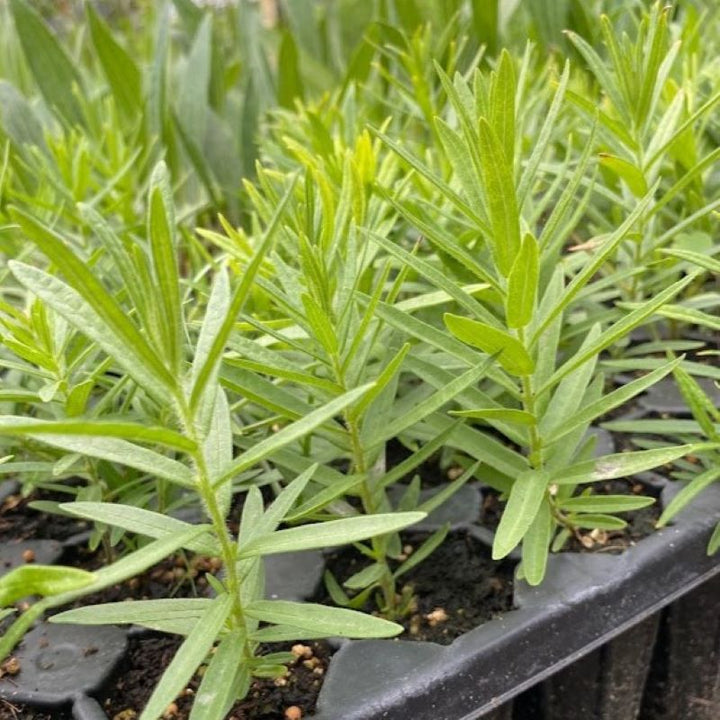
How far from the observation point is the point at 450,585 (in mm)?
665

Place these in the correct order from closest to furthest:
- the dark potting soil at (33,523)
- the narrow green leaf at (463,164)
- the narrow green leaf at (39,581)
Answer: the narrow green leaf at (39,581) < the narrow green leaf at (463,164) < the dark potting soil at (33,523)

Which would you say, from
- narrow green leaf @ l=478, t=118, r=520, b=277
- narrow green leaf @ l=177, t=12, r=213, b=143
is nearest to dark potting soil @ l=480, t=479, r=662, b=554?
narrow green leaf @ l=478, t=118, r=520, b=277

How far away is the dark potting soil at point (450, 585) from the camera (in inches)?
24.6

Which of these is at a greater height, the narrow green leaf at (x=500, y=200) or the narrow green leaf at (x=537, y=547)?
the narrow green leaf at (x=500, y=200)

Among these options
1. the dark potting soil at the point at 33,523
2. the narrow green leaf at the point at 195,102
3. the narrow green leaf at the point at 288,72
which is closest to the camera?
the dark potting soil at the point at 33,523

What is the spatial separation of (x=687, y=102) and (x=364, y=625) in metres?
0.56

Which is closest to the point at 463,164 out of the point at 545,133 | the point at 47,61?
the point at 545,133

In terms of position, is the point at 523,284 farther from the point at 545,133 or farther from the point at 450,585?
the point at 450,585

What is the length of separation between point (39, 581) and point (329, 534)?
0.14 metres

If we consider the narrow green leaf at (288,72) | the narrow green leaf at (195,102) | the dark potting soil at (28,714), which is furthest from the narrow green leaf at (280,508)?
the narrow green leaf at (288,72)

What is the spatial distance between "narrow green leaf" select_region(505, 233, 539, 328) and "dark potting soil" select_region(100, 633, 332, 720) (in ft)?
0.88

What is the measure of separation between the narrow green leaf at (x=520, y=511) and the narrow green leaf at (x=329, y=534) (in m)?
0.08

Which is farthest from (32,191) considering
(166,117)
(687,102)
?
(687,102)

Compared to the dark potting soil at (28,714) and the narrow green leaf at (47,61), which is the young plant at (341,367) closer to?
the dark potting soil at (28,714)
